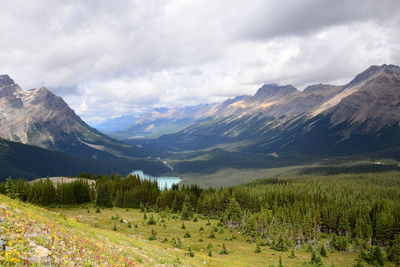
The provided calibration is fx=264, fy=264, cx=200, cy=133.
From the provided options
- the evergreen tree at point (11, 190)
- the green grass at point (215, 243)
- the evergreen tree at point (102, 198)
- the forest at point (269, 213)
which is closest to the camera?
the green grass at point (215, 243)

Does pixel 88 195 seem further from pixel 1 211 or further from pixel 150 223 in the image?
pixel 1 211

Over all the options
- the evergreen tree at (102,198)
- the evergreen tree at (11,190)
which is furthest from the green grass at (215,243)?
the evergreen tree at (102,198)

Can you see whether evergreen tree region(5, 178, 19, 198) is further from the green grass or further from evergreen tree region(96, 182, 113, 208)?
evergreen tree region(96, 182, 113, 208)

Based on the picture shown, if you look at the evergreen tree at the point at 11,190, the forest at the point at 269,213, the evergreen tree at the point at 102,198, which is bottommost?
the forest at the point at 269,213

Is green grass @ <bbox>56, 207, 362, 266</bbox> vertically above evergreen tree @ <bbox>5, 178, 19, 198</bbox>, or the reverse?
evergreen tree @ <bbox>5, 178, 19, 198</bbox>

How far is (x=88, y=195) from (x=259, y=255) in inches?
3896

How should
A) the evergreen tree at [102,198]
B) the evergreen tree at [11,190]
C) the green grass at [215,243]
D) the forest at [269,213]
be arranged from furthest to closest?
the evergreen tree at [102,198], the forest at [269,213], the evergreen tree at [11,190], the green grass at [215,243]

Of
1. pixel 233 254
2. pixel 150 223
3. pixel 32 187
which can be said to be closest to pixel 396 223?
pixel 233 254

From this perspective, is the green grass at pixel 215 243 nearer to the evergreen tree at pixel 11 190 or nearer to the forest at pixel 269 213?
the forest at pixel 269 213

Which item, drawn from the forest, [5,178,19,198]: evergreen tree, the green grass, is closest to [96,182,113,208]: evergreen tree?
the forest

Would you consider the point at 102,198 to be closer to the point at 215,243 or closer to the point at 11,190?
the point at 11,190

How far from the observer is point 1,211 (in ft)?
69.9

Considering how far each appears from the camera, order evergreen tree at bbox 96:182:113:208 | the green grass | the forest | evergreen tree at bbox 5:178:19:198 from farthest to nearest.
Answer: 1. evergreen tree at bbox 96:182:113:208
2. the forest
3. evergreen tree at bbox 5:178:19:198
4. the green grass

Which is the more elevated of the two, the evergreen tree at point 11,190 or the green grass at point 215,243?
the evergreen tree at point 11,190
